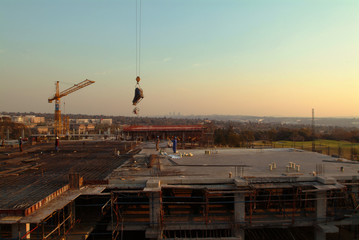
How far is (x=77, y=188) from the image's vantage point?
9688 millimetres

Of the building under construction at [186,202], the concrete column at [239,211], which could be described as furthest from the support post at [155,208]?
the concrete column at [239,211]

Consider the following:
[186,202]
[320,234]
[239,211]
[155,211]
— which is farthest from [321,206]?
Result: [155,211]

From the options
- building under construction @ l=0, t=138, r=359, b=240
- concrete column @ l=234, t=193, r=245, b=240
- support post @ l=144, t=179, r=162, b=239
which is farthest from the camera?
concrete column @ l=234, t=193, r=245, b=240

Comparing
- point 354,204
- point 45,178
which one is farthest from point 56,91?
point 354,204

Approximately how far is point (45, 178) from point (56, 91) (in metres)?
54.6

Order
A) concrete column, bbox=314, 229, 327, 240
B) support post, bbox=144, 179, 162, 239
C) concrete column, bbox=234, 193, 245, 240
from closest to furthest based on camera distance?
support post, bbox=144, 179, 162, 239, concrete column, bbox=234, 193, 245, 240, concrete column, bbox=314, 229, 327, 240

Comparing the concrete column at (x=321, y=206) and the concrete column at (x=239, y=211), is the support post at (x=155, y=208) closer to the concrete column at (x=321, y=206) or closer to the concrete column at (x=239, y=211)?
the concrete column at (x=239, y=211)

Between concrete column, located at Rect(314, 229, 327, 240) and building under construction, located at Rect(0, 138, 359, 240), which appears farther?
concrete column, located at Rect(314, 229, 327, 240)

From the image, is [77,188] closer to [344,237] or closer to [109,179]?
[109,179]

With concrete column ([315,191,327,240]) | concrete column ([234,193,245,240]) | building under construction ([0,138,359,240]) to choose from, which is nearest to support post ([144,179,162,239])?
building under construction ([0,138,359,240])

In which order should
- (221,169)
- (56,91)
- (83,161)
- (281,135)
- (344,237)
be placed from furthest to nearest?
(56,91) < (281,135) < (83,161) < (221,169) < (344,237)

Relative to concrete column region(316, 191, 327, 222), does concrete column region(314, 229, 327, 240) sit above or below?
below

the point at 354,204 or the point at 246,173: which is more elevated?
the point at 246,173

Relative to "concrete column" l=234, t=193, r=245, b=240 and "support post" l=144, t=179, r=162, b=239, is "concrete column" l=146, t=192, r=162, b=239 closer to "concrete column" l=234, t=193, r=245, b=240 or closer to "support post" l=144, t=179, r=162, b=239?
"support post" l=144, t=179, r=162, b=239
